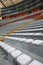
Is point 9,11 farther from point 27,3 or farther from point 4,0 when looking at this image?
point 27,3

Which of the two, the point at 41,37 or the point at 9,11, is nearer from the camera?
the point at 41,37

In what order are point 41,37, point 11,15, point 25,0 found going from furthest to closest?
point 11,15 < point 25,0 < point 41,37

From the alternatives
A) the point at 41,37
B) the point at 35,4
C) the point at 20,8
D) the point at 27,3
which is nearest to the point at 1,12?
the point at 20,8

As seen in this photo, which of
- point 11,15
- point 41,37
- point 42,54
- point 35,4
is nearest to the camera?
point 42,54

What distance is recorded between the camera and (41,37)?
5.12ft

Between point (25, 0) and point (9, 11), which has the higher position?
point (25, 0)

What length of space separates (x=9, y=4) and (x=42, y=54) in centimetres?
1511

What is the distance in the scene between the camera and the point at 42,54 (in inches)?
44.3

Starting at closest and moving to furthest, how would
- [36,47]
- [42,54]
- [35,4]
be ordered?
[42,54] → [36,47] → [35,4]

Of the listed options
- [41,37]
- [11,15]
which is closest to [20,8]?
[11,15]

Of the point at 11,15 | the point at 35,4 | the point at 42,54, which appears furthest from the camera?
the point at 11,15

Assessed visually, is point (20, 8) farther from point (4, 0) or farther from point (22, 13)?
point (4, 0)

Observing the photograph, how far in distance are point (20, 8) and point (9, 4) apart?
2711mm

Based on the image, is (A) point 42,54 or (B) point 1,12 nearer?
(A) point 42,54
